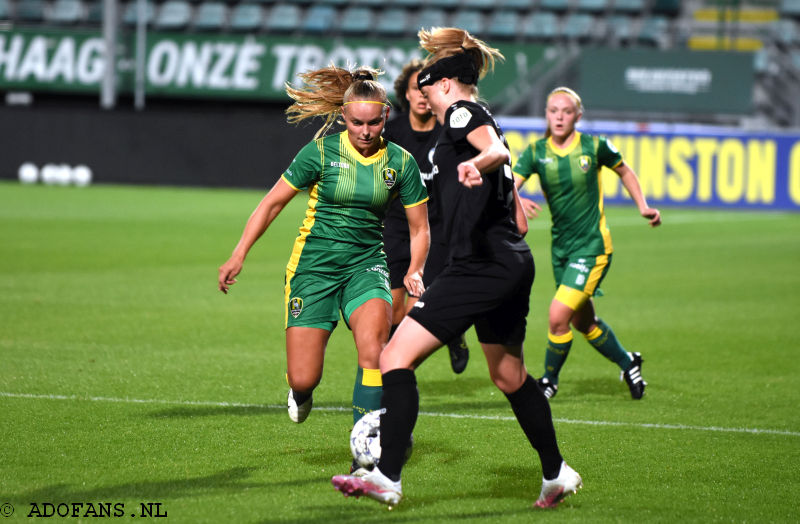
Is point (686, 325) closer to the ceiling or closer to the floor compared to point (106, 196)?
closer to the ceiling

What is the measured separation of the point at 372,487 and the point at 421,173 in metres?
3.02

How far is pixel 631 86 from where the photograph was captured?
28531 millimetres

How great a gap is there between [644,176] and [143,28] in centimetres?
1501

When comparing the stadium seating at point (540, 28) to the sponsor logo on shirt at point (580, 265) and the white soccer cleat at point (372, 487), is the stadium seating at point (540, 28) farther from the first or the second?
the white soccer cleat at point (372, 487)

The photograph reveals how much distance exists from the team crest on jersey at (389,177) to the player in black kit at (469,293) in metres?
0.58

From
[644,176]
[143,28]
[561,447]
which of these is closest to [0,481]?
[561,447]

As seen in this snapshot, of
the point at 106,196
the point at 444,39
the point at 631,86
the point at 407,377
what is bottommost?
the point at 106,196

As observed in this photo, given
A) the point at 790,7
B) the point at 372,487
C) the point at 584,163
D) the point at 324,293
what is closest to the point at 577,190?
the point at 584,163

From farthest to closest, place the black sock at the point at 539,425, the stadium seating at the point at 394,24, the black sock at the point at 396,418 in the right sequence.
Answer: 1. the stadium seating at the point at 394,24
2. the black sock at the point at 539,425
3. the black sock at the point at 396,418

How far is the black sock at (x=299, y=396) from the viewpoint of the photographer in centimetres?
576

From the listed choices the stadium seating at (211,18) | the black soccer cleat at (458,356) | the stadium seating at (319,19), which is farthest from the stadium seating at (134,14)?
the black soccer cleat at (458,356)

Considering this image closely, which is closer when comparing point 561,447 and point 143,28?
point 561,447

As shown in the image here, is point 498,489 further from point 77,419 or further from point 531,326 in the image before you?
point 531,326

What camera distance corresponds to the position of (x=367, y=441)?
5.01 meters
